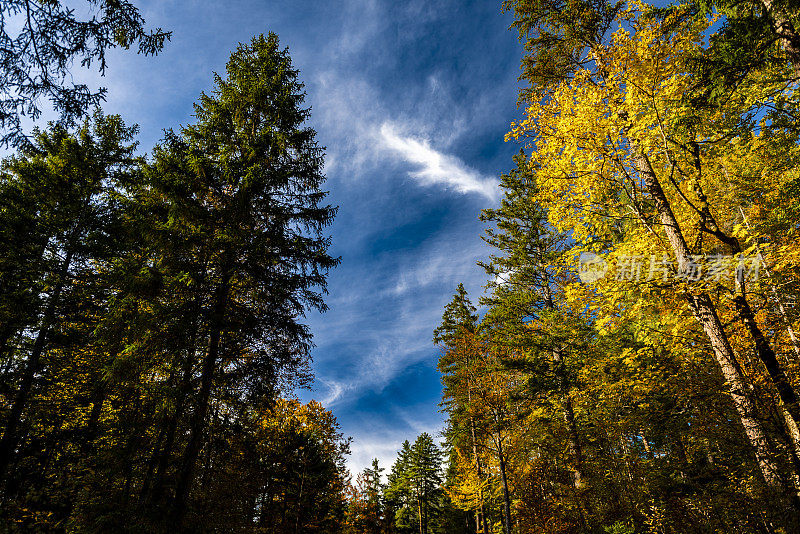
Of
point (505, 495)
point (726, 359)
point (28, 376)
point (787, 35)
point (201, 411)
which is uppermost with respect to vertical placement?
point (787, 35)

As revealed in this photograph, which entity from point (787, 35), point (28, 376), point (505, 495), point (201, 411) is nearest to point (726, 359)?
point (787, 35)

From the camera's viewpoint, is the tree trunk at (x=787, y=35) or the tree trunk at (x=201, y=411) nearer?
the tree trunk at (x=787, y=35)

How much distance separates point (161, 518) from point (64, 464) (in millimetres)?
10181

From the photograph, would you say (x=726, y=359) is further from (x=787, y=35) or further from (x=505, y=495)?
(x=505, y=495)

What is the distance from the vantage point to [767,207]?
37.2 feet

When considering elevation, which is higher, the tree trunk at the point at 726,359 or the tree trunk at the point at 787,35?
the tree trunk at the point at 787,35

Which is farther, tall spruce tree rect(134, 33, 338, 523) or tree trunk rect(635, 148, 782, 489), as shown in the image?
tall spruce tree rect(134, 33, 338, 523)

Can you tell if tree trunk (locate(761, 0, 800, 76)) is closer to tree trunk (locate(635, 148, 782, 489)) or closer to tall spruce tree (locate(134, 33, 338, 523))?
tree trunk (locate(635, 148, 782, 489))

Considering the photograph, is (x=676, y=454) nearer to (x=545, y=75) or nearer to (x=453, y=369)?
(x=453, y=369)

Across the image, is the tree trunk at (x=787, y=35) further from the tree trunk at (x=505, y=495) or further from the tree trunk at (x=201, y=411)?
the tree trunk at (x=505, y=495)

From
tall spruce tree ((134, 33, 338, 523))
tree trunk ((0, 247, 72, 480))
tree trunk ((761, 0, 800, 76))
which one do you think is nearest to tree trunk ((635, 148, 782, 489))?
tree trunk ((761, 0, 800, 76))

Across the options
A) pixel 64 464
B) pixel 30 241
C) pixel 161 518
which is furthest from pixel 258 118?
pixel 64 464

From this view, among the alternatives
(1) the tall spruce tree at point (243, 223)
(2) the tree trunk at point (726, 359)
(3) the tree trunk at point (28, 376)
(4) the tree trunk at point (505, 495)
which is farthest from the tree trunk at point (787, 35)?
(3) the tree trunk at point (28, 376)

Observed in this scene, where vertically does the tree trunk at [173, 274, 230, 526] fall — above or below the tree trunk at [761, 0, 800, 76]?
below
